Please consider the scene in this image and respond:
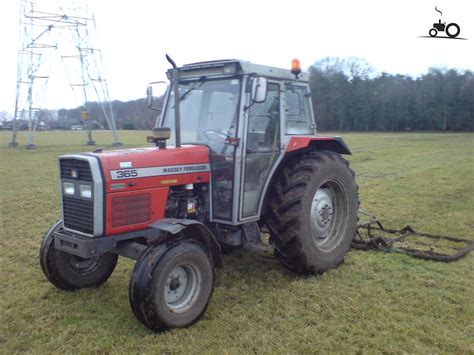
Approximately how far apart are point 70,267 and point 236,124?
92.0 inches

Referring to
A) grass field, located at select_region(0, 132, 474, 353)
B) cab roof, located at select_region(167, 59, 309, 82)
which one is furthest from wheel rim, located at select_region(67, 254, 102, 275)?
cab roof, located at select_region(167, 59, 309, 82)

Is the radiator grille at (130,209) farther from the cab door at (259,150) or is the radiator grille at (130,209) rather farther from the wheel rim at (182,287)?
the cab door at (259,150)

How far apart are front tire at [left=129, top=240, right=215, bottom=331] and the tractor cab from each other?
0.79m

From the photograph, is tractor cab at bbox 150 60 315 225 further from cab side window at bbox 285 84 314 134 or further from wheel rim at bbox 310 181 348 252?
wheel rim at bbox 310 181 348 252

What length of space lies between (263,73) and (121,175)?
1920 millimetres

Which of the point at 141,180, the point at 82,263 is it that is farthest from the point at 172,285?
the point at 82,263

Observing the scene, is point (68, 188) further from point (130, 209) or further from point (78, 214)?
point (130, 209)

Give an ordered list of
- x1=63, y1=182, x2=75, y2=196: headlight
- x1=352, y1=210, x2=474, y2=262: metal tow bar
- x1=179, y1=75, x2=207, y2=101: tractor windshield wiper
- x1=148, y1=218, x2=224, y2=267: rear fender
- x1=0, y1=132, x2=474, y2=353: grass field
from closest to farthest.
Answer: x1=0, y1=132, x2=474, y2=353: grass field → x1=148, y1=218, x2=224, y2=267: rear fender → x1=63, y1=182, x2=75, y2=196: headlight → x1=179, y1=75, x2=207, y2=101: tractor windshield wiper → x1=352, y1=210, x2=474, y2=262: metal tow bar

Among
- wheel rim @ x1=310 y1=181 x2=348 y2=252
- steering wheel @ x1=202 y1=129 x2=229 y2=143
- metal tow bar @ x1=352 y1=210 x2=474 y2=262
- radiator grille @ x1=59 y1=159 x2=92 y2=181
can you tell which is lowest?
metal tow bar @ x1=352 y1=210 x2=474 y2=262

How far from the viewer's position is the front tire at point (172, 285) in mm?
3584

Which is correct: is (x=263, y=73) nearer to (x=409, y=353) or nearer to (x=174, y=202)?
(x=174, y=202)

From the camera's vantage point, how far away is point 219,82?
4.73 metres

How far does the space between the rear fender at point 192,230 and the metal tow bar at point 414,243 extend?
2.56 metres

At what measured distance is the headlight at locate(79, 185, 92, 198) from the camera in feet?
12.7
